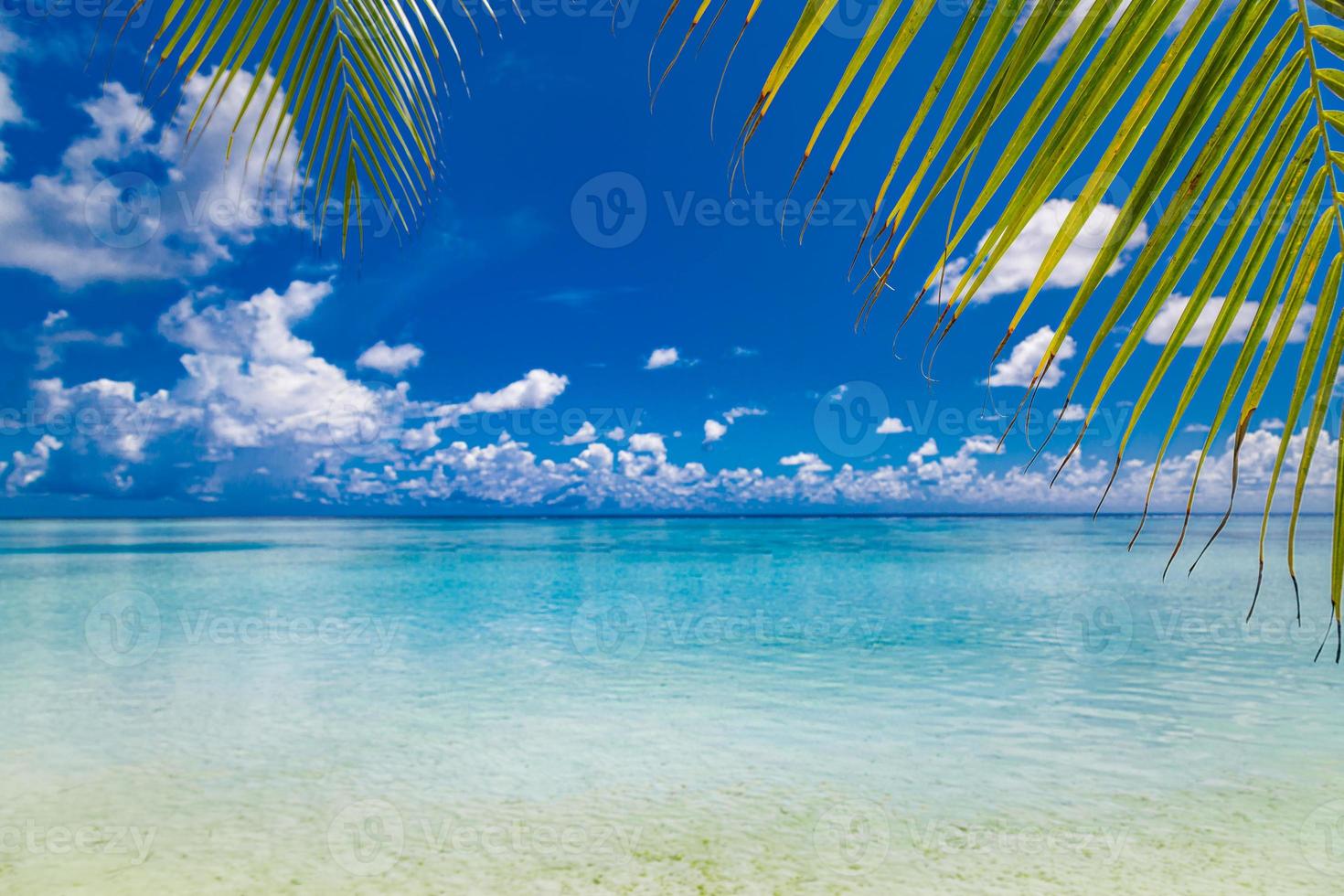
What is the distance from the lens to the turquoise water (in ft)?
14.3

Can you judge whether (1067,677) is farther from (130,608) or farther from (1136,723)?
(130,608)

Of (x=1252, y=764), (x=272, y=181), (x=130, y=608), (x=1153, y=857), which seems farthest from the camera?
(x=130, y=608)

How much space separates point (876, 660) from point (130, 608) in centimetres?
1405

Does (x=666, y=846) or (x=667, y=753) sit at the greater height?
(x=666, y=846)

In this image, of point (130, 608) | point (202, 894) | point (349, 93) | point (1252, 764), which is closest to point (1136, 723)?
point (1252, 764)

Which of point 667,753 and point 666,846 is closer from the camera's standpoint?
point 666,846

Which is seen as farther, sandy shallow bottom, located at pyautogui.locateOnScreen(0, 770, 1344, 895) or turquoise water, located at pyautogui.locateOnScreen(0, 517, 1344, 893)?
turquoise water, located at pyautogui.locateOnScreen(0, 517, 1344, 893)

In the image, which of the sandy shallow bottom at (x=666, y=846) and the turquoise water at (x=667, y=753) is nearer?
the sandy shallow bottom at (x=666, y=846)

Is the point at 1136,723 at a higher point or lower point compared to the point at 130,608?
higher

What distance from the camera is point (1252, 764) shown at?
6.00 m

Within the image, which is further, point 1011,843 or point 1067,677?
point 1067,677

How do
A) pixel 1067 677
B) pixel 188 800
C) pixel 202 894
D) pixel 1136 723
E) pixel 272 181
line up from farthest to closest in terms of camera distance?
pixel 1067 677, pixel 1136 723, pixel 188 800, pixel 202 894, pixel 272 181

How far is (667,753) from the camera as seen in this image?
633 cm

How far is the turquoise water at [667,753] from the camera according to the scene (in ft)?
14.3
